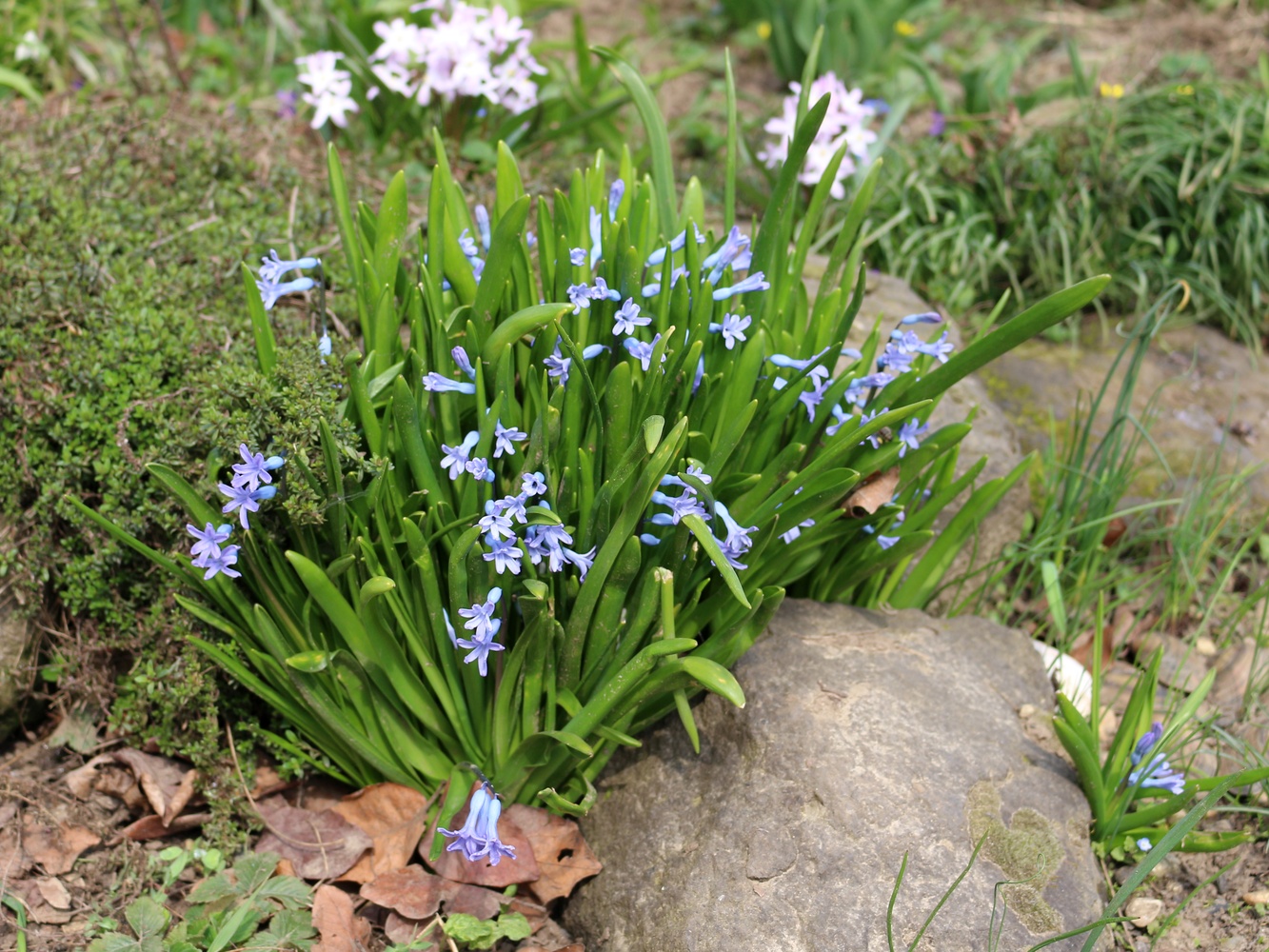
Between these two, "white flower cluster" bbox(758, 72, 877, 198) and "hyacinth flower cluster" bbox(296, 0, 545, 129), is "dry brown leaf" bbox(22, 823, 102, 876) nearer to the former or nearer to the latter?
"hyacinth flower cluster" bbox(296, 0, 545, 129)

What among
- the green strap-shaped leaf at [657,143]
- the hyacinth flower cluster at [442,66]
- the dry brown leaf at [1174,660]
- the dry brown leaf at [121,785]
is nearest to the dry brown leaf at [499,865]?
the dry brown leaf at [121,785]

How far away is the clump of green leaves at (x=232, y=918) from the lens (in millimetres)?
1952

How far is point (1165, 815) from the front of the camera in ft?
6.96

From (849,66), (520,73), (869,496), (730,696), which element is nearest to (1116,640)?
(869,496)

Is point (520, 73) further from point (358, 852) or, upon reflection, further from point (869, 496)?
point (358, 852)

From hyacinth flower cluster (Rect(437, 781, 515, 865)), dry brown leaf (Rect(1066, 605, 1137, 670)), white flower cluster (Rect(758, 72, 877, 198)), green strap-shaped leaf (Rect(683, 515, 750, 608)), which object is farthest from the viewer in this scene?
white flower cluster (Rect(758, 72, 877, 198))

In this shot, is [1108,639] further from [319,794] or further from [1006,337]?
[319,794]

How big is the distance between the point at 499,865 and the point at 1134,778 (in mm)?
1283

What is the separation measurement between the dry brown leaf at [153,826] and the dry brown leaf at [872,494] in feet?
4.93

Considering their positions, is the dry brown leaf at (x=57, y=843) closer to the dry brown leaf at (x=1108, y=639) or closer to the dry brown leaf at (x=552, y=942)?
the dry brown leaf at (x=552, y=942)

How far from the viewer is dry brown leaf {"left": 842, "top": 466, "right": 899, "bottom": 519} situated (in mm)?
2211

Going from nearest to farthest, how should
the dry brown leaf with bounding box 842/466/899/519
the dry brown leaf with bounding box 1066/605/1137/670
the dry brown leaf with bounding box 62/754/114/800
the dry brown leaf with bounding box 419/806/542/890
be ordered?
the dry brown leaf with bounding box 419/806/542/890, the dry brown leaf with bounding box 842/466/899/519, the dry brown leaf with bounding box 62/754/114/800, the dry brown leaf with bounding box 1066/605/1137/670

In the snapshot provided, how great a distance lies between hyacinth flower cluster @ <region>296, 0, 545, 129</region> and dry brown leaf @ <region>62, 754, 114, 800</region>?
1.85m

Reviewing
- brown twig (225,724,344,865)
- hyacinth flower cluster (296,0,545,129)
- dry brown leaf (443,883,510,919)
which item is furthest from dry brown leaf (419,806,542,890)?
hyacinth flower cluster (296,0,545,129)
